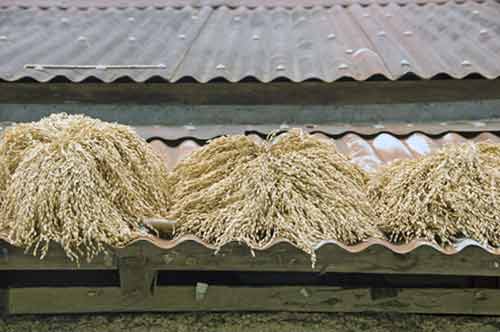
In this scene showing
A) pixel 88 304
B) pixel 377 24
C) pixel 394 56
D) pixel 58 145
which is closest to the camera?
pixel 58 145

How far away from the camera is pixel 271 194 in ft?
5.90

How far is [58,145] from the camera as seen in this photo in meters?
1.86

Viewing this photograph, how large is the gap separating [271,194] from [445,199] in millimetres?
652

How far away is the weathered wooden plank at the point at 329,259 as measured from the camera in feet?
5.54

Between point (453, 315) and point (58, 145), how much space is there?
1863 millimetres

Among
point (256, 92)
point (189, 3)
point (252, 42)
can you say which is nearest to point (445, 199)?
point (256, 92)

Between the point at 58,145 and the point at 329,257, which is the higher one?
the point at 58,145

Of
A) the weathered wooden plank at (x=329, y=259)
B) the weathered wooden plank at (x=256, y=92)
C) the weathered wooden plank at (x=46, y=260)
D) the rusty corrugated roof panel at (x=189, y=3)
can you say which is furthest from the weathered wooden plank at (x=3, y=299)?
the rusty corrugated roof panel at (x=189, y=3)

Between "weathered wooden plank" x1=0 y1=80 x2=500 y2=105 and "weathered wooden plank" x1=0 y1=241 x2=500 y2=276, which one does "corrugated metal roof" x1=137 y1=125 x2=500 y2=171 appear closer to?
"weathered wooden plank" x1=0 y1=80 x2=500 y2=105

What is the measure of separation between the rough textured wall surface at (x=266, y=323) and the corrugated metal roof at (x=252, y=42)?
4.95ft

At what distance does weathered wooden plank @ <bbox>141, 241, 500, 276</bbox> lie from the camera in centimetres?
169

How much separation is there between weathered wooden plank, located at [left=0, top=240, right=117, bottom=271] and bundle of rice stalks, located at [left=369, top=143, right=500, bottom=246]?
3.48ft

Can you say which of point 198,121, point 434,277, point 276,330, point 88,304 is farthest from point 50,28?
point 434,277

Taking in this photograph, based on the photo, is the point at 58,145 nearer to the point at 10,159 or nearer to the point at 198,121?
the point at 10,159
